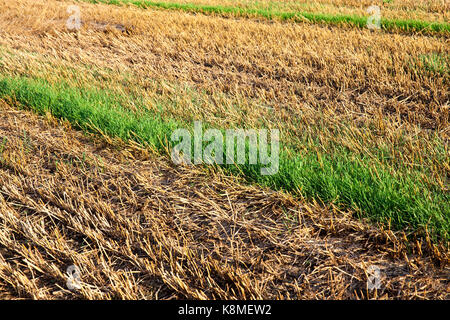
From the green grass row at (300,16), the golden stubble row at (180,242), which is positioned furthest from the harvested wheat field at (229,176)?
the green grass row at (300,16)

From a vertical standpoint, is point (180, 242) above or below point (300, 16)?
below

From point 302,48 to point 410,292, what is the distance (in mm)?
5570

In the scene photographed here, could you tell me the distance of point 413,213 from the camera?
8.73 feet

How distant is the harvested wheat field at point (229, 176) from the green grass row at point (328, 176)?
2 centimetres

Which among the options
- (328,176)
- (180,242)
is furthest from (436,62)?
(180,242)

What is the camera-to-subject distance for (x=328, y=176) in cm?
307

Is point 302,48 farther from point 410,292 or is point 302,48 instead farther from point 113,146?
point 410,292

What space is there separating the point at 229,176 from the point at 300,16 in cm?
823

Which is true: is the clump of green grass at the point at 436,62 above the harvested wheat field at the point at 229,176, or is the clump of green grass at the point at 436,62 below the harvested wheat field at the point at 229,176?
above

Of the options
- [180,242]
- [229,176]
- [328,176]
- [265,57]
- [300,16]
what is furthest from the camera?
[300,16]

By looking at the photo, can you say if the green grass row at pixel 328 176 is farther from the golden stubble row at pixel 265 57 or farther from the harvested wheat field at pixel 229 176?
the golden stubble row at pixel 265 57

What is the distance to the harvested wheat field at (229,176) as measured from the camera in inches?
95.0

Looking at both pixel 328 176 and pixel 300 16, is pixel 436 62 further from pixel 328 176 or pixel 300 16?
pixel 300 16
